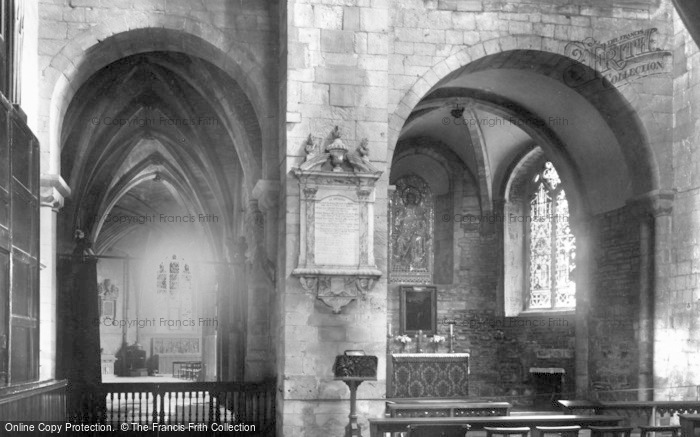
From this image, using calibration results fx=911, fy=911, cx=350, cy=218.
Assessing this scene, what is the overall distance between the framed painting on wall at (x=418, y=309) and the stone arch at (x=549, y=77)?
6.07 meters

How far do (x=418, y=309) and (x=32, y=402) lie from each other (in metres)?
11.1

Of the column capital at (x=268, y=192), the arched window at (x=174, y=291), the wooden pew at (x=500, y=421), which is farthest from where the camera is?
the arched window at (x=174, y=291)

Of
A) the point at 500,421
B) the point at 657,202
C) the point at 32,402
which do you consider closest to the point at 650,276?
the point at 657,202

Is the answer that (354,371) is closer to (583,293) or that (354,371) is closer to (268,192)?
(268,192)

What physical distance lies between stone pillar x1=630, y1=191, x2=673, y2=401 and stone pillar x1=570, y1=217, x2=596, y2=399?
1681 mm

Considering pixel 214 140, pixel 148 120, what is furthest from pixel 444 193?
pixel 148 120

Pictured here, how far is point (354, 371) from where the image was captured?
9320 millimetres

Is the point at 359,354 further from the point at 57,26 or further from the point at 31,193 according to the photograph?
the point at 57,26

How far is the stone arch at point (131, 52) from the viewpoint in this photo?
1046 centimetres

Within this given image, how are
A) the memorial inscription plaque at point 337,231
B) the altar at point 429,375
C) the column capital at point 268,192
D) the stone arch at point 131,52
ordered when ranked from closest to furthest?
the memorial inscription plaque at point 337,231 < the stone arch at point 131,52 < the column capital at point 268,192 < the altar at point 429,375

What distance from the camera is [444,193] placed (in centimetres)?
1864

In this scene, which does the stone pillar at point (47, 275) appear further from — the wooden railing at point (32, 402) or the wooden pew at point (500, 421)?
the wooden pew at point (500, 421)

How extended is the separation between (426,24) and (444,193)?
312 inches

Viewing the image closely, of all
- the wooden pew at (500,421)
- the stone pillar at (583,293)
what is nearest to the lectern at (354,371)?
the wooden pew at (500,421)
